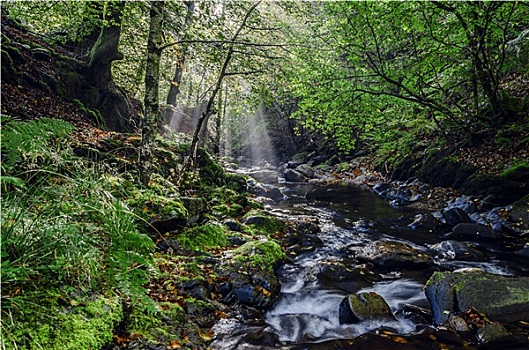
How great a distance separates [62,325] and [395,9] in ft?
31.0

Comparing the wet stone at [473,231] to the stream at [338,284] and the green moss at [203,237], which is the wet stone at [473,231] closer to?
the stream at [338,284]

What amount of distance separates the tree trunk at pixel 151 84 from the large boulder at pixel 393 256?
533cm

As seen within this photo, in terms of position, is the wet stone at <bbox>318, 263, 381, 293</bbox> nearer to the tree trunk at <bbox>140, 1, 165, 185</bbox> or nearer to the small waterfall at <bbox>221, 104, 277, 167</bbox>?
the tree trunk at <bbox>140, 1, 165, 185</bbox>

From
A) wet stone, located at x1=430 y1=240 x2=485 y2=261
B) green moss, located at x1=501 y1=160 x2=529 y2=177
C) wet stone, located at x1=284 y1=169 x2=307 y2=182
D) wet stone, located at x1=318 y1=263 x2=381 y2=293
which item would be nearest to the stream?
wet stone, located at x1=318 y1=263 x2=381 y2=293

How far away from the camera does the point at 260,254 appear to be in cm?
609

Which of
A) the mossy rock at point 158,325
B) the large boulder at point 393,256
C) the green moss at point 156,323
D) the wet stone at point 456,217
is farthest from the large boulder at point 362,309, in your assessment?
the wet stone at point 456,217

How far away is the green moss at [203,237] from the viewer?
19.8ft

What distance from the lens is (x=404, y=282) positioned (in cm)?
623

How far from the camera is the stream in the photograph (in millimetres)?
4328

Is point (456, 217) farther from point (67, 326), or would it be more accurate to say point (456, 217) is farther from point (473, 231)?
point (67, 326)

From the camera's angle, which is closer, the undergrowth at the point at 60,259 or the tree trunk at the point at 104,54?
the undergrowth at the point at 60,259

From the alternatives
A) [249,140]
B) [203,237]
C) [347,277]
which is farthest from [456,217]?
[249,140]

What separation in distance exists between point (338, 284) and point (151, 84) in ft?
18.5

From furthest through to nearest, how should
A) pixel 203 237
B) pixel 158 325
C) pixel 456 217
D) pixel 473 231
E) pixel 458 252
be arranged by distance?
pixel 456 217
pixel 473 231
pixel 458 252
pixel 203 237
pixel 158 325
